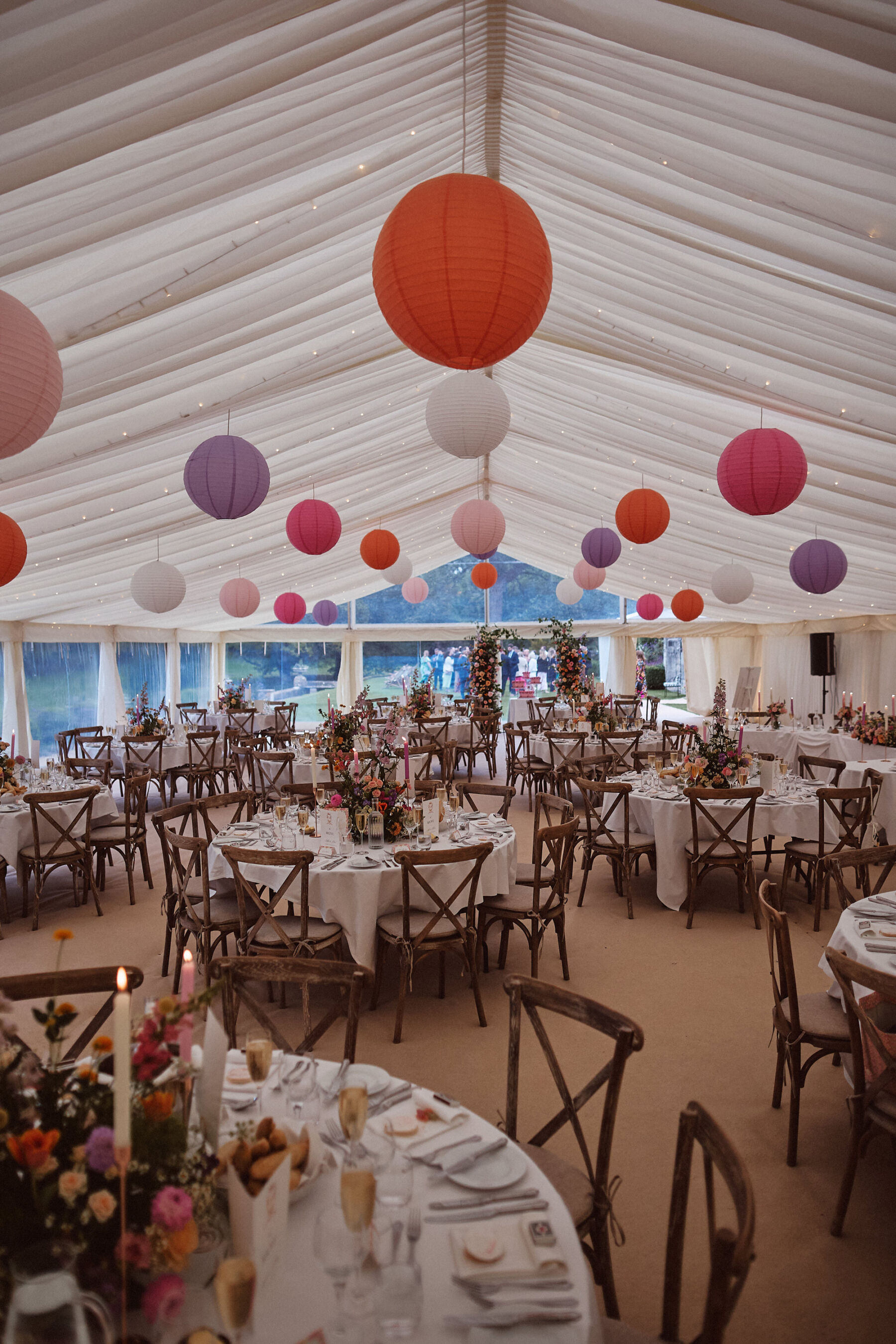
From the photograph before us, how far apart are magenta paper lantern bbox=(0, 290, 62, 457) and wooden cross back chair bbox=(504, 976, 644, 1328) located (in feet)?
8.47

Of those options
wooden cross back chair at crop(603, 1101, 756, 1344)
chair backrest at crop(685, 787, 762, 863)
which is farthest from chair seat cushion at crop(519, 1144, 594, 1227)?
chair backrest at crop(685, 787, 762, 863)

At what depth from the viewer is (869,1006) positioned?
310 cm

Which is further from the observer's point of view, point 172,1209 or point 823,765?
point 823,765

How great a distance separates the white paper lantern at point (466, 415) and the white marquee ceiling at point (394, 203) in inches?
53.1

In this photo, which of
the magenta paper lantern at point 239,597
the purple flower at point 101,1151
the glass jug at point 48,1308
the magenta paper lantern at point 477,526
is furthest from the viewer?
the magenta paper lantern at point 239,597

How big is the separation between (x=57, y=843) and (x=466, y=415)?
453cm

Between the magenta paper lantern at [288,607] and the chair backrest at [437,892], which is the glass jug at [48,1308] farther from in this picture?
the magenta paper lantern at [288,607]

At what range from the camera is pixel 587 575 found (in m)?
12.6

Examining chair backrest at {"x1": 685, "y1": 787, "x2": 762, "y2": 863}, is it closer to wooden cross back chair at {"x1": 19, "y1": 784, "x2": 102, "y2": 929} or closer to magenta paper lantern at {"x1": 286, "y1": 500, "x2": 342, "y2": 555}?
magenta paper lantern at {"x1": 286, "y1": 500, "x2": 342, "y2": 555}

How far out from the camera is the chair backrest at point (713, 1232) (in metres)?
1.28

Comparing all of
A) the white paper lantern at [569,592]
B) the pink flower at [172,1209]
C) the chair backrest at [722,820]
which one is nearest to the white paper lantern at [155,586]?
the chair backrest at [722,820]

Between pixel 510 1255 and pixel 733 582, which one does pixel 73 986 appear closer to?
pixel 510 1255

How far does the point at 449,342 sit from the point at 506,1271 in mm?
2572

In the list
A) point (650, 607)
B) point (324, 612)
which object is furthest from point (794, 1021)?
point (324, 612)
